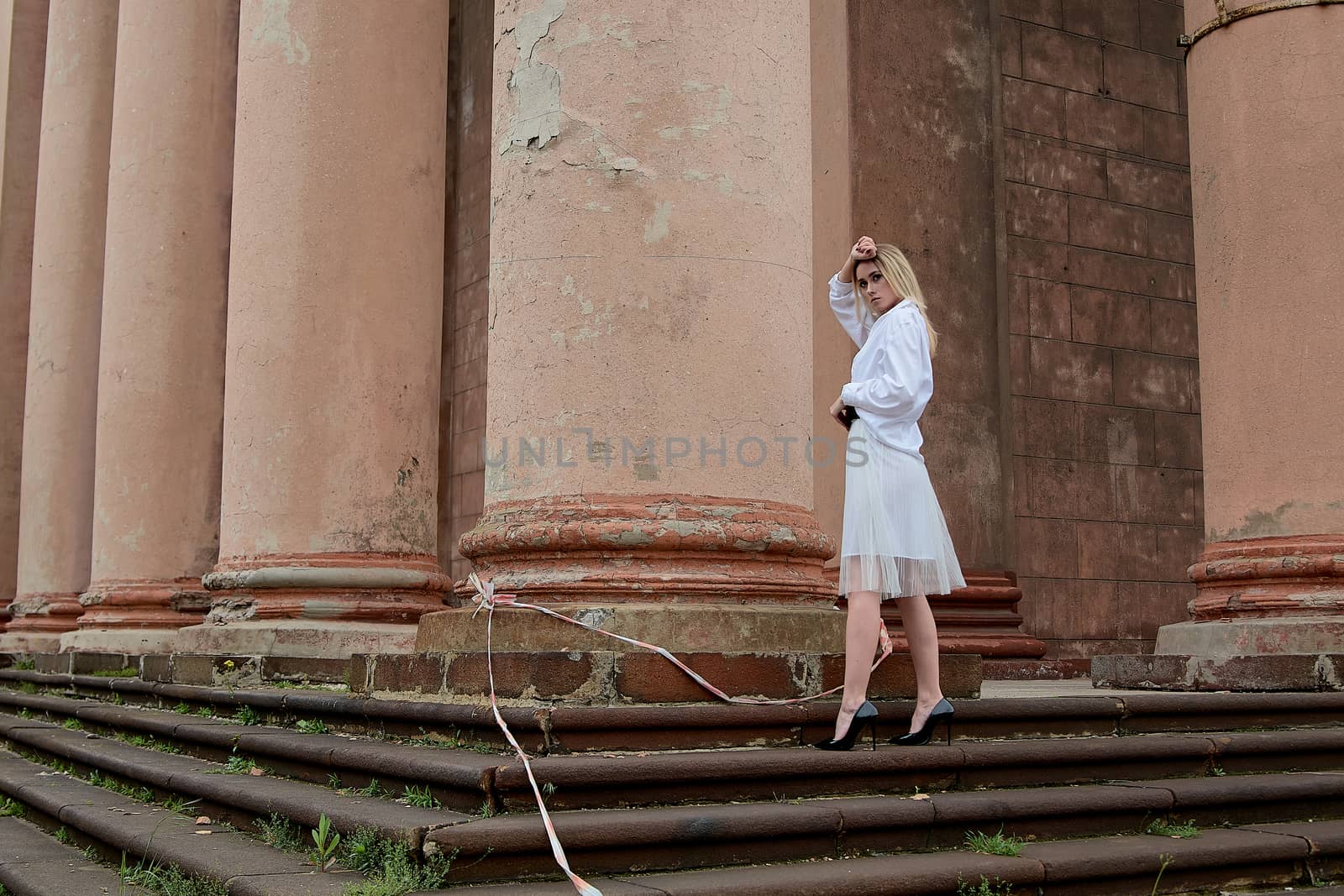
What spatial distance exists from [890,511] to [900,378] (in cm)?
56

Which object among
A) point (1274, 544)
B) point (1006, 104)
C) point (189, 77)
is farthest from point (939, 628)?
point (189, 77)

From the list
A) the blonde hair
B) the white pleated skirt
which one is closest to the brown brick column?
the blonde hair

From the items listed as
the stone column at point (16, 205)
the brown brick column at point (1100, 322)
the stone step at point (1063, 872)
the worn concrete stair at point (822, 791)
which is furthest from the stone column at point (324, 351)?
the stone column at point (16, 205)

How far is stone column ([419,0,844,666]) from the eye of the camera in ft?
20.1

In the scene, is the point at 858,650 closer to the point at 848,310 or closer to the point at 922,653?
the point at 922,653

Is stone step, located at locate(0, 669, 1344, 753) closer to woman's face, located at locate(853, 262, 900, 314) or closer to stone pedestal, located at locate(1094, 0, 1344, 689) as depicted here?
stone pedestal, located at locate(1094, 0, 1344, 689)

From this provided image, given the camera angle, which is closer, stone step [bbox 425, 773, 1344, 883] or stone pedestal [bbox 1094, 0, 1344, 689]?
stone step [bbox 425, 773, 1344, 883]

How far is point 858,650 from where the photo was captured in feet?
18.1

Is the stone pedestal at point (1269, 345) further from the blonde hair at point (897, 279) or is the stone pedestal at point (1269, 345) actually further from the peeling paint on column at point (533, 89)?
the peeling paint on column at point (533, 89)

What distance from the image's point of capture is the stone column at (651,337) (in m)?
6.13

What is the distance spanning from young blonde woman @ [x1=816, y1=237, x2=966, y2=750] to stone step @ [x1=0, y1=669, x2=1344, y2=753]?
0.79 feet

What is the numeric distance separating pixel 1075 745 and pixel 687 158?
302cm

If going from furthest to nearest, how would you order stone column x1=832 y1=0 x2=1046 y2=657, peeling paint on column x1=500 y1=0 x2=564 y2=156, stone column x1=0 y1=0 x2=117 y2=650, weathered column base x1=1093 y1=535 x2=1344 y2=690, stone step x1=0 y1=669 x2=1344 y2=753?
stone column x1=0 y1=0 x2=117 y2=650 → stone column x1=832 y1=0 x2=1046 y2=657 → weathered column base x1=1093 y1=535 x2=1344 y2=690 → peeling paint on column x1=500 y1=0 x2=564 y2=156 → stone step x1=0 y1=669 x2=1344 y2=753

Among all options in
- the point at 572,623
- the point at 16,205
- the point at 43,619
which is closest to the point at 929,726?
the point at 572,623
